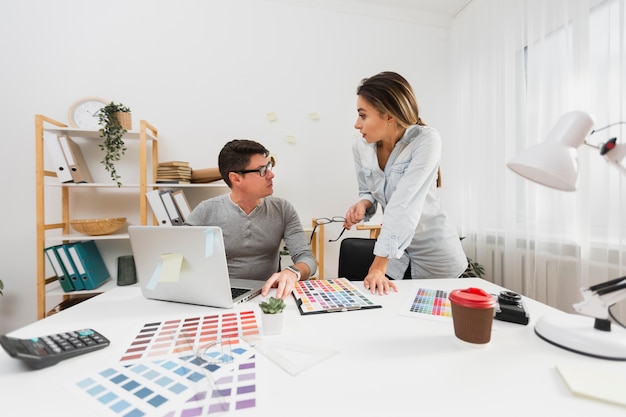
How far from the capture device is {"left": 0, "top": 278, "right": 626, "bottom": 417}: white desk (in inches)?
19.4

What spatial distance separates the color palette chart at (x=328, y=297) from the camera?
36.2 inches

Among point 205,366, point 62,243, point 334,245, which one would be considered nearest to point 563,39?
point 334,245

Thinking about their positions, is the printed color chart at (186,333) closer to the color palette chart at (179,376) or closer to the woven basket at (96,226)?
the color palette chart at (179,376)

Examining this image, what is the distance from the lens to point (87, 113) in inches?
89.7

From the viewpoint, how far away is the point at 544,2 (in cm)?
191

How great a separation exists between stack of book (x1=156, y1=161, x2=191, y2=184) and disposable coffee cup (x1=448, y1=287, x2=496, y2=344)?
6.77ft

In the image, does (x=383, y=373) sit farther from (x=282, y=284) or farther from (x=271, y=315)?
(x=282, y=284)

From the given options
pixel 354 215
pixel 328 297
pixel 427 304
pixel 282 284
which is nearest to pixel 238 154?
pixel 354 215

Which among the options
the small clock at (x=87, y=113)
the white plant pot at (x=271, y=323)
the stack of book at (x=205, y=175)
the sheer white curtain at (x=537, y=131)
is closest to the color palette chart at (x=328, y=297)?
the white plant pot at (x=271, y=323)

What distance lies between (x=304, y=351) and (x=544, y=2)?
2499 millimetres

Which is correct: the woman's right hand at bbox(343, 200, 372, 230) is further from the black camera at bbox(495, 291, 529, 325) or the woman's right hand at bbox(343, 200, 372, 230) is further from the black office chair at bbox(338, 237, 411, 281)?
the black camera at bbox(495, 291, 529, 325)

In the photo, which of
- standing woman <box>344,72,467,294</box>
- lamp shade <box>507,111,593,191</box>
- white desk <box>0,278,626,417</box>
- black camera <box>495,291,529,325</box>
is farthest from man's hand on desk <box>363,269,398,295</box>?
lamp shade <box>507,111,593,191</box>

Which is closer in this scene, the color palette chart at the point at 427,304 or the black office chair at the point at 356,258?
the color palette chart at the point at 427,304

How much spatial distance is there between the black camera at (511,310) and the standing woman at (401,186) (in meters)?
0.35
